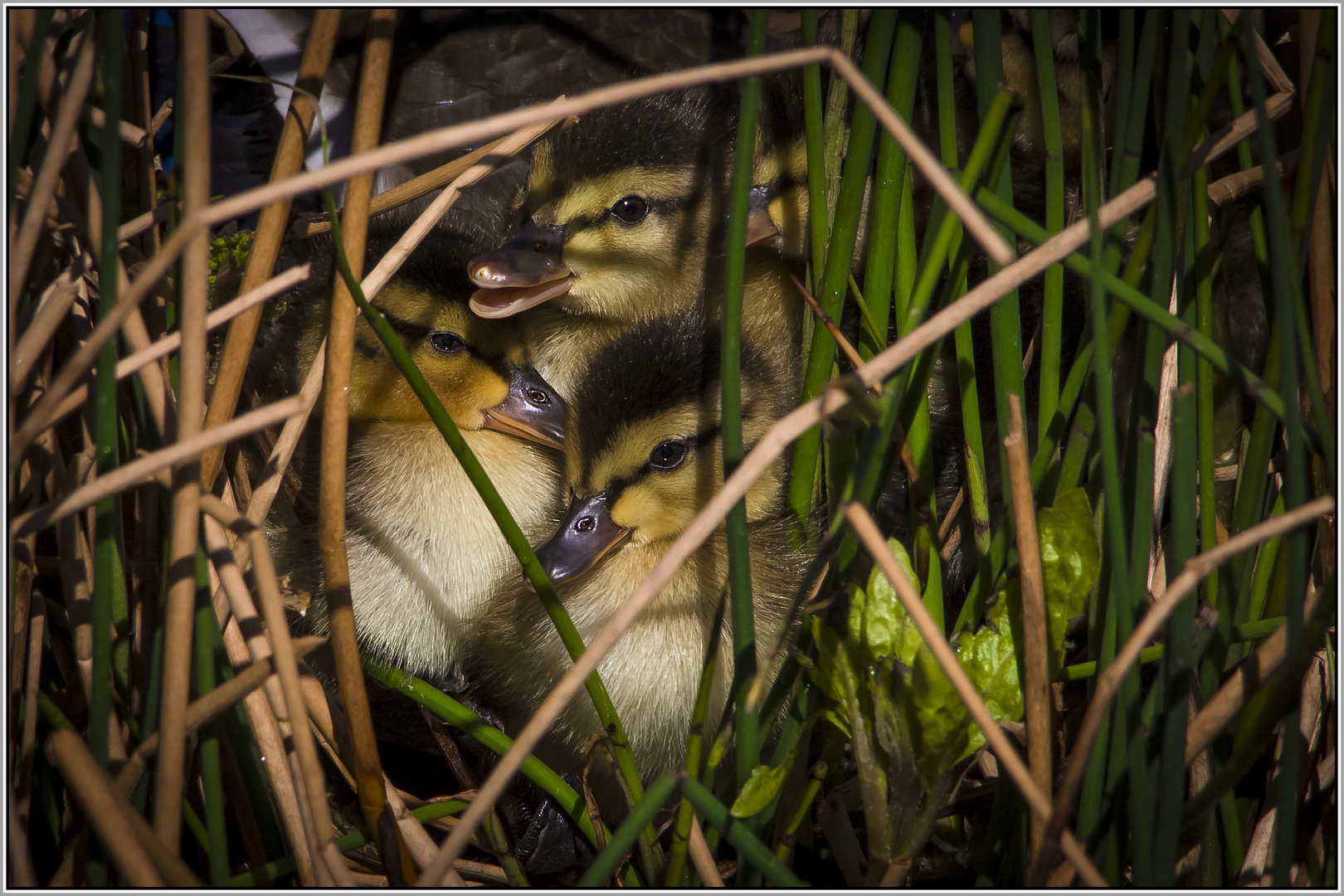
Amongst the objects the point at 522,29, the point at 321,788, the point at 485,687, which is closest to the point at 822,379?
the point at 321,788

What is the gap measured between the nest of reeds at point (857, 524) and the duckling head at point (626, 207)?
448 millimetres

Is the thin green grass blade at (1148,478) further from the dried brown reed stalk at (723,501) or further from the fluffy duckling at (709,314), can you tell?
the fluffy duckling at (709,314)

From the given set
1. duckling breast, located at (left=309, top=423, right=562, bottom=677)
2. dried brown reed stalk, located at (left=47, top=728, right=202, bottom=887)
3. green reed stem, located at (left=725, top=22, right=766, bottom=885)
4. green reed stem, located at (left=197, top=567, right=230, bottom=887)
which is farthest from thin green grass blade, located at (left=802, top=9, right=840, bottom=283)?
dried brown reed stalk, located at (left=47, top=728, right=202, bottom=887)

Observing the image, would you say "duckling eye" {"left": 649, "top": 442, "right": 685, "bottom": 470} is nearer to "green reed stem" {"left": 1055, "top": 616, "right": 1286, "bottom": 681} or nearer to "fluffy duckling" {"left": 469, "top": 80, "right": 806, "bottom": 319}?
"fluffy duckling" {"left": 469, "top": 80, "right": 806, "bottom": 319}

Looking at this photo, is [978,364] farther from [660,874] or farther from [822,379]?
[660,874]

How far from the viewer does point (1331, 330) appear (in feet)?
3.03

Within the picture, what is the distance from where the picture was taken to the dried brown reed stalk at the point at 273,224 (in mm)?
898

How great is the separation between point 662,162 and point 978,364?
2.13ft

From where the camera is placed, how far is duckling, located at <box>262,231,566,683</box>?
1335 mm

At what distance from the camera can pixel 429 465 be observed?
138cm

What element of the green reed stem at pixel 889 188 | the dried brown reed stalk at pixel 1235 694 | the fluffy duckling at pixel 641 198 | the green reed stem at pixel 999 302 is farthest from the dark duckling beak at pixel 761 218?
the dried brown reed stalk at pixel 1235 694

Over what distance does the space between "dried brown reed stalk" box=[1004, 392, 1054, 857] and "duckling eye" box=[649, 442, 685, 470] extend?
0.56 metres

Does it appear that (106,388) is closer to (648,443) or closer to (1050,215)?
(648,443)

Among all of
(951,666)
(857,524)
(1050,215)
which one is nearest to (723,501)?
(857,524)
